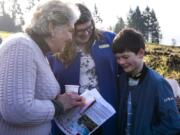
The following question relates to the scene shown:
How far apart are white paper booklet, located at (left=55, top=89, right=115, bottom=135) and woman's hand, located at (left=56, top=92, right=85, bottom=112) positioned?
0.63ft

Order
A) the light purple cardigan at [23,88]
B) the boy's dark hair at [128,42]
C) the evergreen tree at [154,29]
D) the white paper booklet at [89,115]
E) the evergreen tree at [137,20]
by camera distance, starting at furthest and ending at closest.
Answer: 1. the evergreen tree at [154,29]
2. the evergreen tree at [137,20]
3. the boy's dark hair at [128,42]
4. the white paper booklet at [89,115]
5. the light purple cardigan at [23,88]

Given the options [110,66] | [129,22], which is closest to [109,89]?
[110,66]

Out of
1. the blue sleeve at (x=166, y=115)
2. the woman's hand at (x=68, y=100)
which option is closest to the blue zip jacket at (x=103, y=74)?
the blue sleeve at (x=166, y=115)

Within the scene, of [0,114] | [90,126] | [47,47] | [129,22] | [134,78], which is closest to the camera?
[0,114]

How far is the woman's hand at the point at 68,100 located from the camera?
3066mm

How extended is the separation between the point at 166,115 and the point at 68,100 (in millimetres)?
809

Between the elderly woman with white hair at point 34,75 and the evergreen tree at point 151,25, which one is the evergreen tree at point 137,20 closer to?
the evergreen tree at point 151,25

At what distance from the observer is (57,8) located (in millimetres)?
2918

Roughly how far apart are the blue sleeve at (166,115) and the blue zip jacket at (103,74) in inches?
19.6

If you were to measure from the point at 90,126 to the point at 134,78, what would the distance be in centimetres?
57

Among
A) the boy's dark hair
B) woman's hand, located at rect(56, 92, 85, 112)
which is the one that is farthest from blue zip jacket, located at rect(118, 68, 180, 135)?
woman's hand, located at rect(56, 92, 85, 112)

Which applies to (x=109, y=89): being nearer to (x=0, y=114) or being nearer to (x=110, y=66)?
(x=110, y=66)

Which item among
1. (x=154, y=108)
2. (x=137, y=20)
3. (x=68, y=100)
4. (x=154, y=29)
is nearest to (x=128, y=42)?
(x=154, y=108)

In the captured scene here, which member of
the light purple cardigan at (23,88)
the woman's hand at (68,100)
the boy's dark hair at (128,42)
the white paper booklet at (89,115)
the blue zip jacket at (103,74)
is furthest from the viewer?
the blue zip jacket at (103,74)
